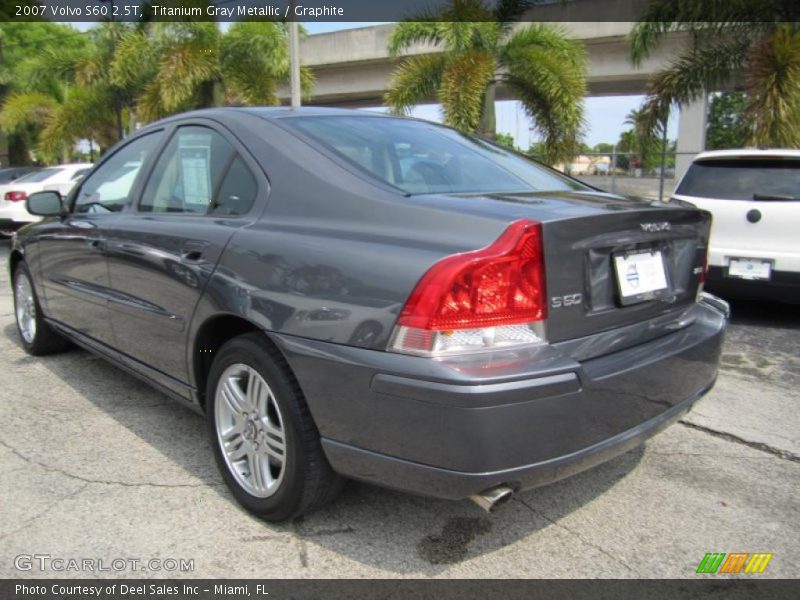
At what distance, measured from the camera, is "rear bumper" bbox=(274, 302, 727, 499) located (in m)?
1.98

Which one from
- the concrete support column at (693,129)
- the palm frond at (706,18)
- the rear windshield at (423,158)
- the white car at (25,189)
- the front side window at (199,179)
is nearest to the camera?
the rear windshield at (423,158)

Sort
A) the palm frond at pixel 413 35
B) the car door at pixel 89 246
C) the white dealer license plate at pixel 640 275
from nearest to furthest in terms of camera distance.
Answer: the white dealer license plate at pixel 640 275
the car door at pixel 89 246
the palm frond at pixel 413 35

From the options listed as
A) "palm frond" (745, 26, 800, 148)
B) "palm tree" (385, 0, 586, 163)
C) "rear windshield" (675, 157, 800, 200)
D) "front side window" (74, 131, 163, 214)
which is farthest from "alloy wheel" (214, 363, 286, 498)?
"palm tree" (385, 0, 586, 163)

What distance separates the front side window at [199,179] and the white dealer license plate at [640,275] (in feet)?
4.65

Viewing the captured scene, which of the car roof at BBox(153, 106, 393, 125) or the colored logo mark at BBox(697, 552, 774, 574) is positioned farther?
the car roof at BBox(153, 106, 393, 125)

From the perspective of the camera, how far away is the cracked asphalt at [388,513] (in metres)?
2.41

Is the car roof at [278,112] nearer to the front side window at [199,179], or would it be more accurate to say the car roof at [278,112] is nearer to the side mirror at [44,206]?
the front side window at [199,179]

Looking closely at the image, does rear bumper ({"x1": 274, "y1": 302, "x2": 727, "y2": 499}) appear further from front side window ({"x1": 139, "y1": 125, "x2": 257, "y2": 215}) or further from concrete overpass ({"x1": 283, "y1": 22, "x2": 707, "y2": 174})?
concrete overpass ({"x1": 283, "y1": 22, "x2": 707, "y2": 174})

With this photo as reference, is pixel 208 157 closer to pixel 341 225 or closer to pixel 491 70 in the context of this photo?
pixel 341 225

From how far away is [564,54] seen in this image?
43.1 ft

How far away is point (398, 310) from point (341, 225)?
1.51 feet

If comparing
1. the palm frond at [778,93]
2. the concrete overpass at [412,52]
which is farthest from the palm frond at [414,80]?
the concrete overpass at [412,52]

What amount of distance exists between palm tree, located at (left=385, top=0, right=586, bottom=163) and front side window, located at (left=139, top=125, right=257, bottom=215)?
9351 millimetres

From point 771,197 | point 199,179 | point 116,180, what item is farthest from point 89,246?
point 771,197
